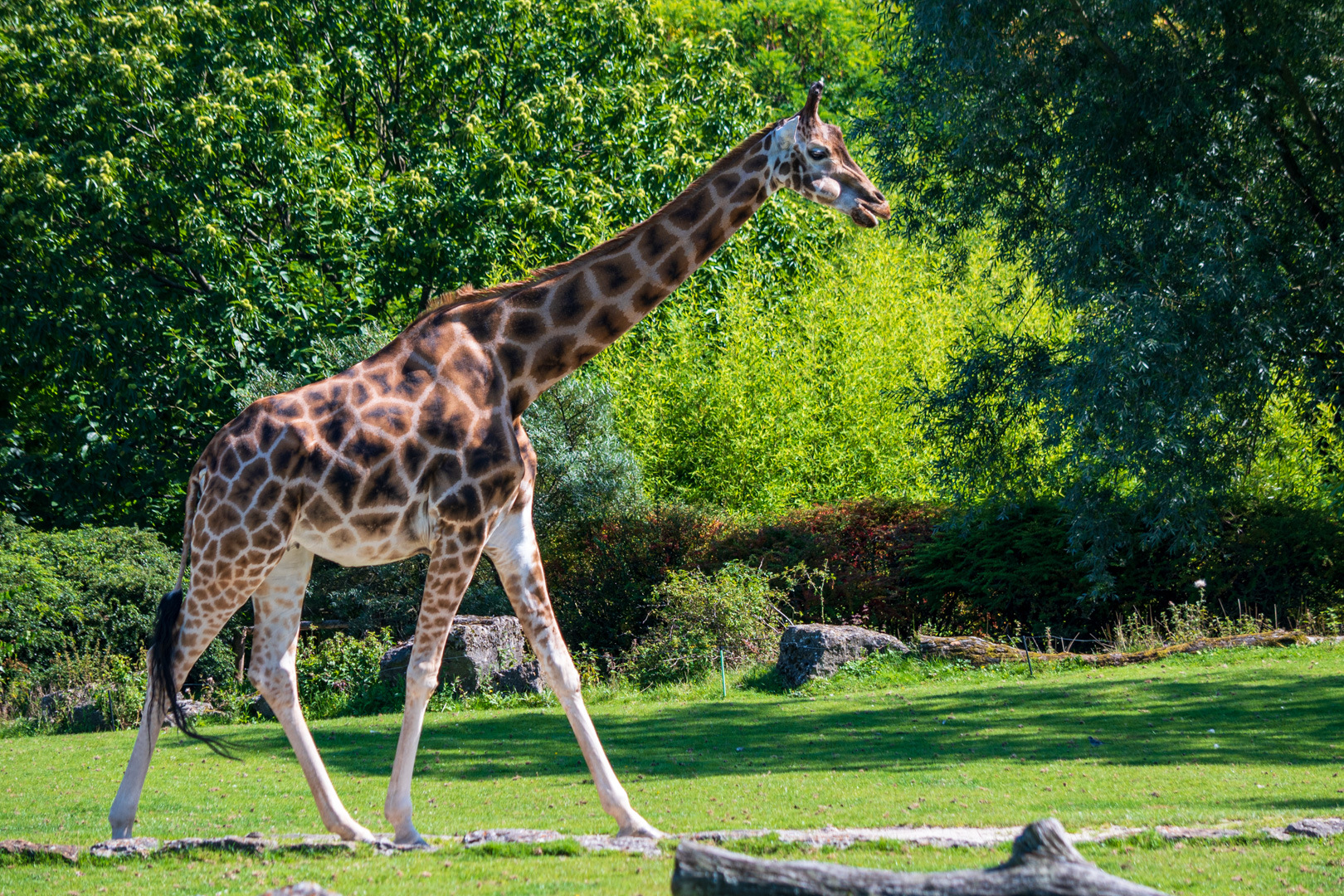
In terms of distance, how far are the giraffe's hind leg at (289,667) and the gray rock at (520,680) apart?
965 centimetres

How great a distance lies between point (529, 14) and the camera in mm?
25234

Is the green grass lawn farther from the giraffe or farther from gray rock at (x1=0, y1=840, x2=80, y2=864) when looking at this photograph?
the giraffe

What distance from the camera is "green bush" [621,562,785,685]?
18719 millimetres

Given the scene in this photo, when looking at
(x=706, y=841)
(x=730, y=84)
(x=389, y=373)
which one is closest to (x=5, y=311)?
(x=730, y=84)

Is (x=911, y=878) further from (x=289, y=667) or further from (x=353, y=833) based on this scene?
(x=289, y=667)

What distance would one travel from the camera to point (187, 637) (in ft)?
25.5

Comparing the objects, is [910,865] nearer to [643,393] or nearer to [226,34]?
[643,393]

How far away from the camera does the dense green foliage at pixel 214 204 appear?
2211 cm

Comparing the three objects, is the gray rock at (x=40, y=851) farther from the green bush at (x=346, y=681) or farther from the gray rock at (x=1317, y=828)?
the green bush at (x=346, y=681)

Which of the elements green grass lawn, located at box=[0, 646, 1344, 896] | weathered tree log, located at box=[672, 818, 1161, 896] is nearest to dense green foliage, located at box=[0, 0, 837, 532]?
green grass lawn, located at box=[0, 646, 1344, 896]

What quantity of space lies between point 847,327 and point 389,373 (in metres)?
18.2

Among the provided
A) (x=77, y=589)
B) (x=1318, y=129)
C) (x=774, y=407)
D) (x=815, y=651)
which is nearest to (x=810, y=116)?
(x=1318, y=129)

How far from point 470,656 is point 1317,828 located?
1260cm

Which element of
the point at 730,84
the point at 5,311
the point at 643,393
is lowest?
the point at 643,393
